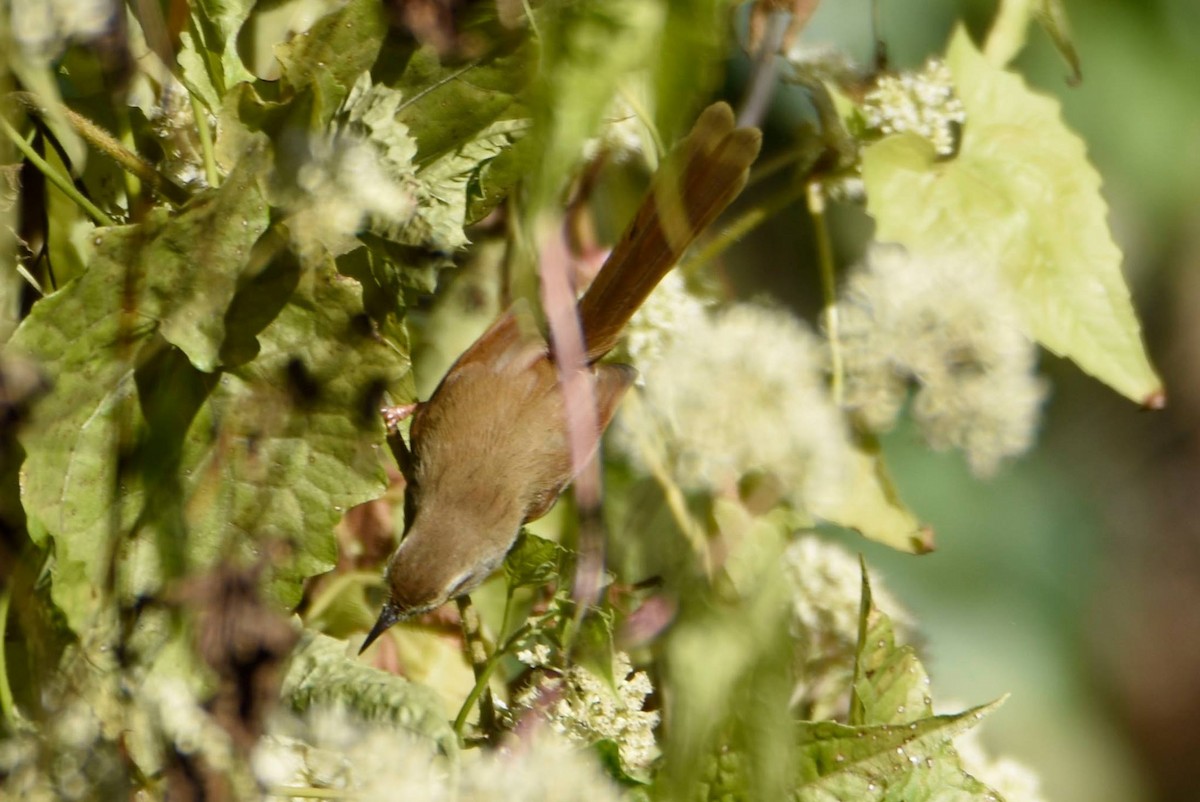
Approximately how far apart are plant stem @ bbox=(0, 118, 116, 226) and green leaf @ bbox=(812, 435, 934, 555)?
0.68 meters

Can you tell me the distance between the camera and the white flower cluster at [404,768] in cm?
75

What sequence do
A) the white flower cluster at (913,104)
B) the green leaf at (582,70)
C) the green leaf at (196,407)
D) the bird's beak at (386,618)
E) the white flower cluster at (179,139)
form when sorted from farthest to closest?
1. the white flower cluster at (913,104)
2. the bird's beak at (386,618)
3. the white flower cluster at (179,139)
4. the green leaf at (196,407)
5. the green leaf at (582,70)

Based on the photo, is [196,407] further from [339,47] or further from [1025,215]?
[1025,215]

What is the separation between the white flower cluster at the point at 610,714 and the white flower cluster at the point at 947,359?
0.31 meters

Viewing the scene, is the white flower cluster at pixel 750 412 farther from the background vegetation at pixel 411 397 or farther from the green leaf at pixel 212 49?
the green leaf at pixel 212 49

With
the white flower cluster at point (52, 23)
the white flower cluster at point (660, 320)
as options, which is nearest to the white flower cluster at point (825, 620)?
the white flower cluster at point (660, 320)

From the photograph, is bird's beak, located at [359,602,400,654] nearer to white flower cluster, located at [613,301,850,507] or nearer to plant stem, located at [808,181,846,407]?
white flower cluster, located at [613,301,850,507]

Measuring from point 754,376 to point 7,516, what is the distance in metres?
0.55

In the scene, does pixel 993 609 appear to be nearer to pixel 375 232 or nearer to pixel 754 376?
pixel 754 376

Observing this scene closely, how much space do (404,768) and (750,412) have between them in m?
0.34

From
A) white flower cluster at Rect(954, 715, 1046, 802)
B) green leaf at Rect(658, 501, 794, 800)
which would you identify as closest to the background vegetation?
green leaf at Rect(658, 501, 794, 800)

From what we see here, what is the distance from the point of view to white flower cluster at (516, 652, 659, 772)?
3.07ft

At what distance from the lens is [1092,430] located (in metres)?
2.52

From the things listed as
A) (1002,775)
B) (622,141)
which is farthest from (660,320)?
(1002,775)
